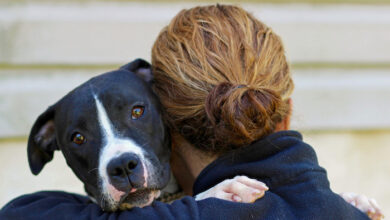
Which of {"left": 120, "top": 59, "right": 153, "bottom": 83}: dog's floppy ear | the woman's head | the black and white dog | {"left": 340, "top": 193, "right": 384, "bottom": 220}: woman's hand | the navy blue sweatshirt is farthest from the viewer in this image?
{"left": 120, "top": 59, "right": 153, "bottom": 83}: dog's floppy ear

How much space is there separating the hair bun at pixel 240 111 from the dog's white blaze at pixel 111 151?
14.3 inches

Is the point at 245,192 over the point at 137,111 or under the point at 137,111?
under

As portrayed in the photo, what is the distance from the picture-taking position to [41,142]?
2820 millimetres

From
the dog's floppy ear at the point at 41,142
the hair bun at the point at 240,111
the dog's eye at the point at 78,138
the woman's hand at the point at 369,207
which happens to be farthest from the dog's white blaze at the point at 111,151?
the woman's hand at the point at 369,207

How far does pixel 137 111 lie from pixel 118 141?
234mm

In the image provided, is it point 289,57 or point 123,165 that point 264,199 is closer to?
point 123,165

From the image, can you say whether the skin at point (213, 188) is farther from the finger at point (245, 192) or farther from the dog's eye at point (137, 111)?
the dog's eye at point (137, 111)

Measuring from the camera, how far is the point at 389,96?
4668 mm

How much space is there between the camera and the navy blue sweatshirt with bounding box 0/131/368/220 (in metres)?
2.01

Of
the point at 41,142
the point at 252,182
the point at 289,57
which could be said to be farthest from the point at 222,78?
the point at 289,57

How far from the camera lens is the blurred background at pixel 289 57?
13.3 feet

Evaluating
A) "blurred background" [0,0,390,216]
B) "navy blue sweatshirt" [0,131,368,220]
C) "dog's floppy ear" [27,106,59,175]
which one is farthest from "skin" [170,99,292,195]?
"blurred background" [0,0,390,216]

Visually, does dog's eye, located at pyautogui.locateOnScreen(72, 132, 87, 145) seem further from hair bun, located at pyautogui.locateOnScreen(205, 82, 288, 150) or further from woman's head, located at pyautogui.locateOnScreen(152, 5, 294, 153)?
hair bun, located at pyautogui.locateOnScreen(205, 82, 288, 150)

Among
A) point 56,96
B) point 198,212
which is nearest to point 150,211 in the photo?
point 198,212
